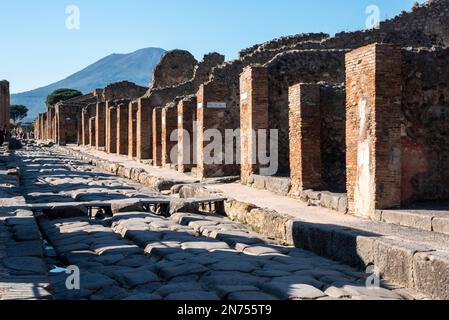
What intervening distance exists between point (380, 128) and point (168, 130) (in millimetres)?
12737

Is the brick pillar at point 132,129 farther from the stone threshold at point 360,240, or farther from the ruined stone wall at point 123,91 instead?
the stone threshold at point 360,240

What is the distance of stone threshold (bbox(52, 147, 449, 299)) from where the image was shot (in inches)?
190

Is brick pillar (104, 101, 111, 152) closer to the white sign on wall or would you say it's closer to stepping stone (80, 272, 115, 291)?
the white sign on wall

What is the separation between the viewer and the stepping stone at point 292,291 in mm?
4520

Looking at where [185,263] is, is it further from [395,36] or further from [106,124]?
[106,124]

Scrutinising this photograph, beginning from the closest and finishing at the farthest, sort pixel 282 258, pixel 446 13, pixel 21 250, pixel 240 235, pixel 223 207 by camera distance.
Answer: pixel 21 250 → pixel 282 258 → pixel 240 235 → pixel 223 207 → pixel 446 13

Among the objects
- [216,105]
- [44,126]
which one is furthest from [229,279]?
[44,126]

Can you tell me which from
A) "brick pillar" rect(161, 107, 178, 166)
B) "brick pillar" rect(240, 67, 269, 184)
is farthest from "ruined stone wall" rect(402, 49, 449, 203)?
"brick pillar" rect(161, 107, 178, 166)

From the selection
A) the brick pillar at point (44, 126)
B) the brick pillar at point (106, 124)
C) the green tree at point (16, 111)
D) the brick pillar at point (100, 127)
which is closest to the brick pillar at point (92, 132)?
the brick pillar at point (100, 127)

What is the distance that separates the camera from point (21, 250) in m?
5.35

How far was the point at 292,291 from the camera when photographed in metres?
4.65
